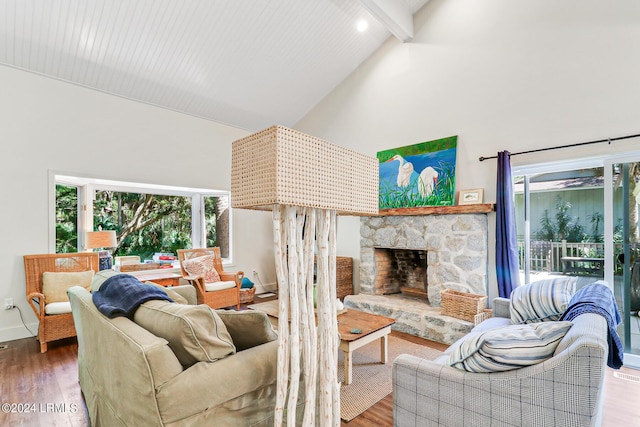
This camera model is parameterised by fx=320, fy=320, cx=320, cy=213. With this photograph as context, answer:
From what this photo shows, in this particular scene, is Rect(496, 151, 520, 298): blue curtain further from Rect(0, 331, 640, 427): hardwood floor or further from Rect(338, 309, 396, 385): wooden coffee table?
Rect(338, 309, 396, 385): wooden coffee table

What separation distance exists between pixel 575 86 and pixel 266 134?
3.54m

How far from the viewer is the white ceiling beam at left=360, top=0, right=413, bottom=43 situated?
3.92 metres

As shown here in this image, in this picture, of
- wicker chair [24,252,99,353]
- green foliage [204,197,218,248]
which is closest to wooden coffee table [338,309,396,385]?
wicker chair [24,252,99,353]

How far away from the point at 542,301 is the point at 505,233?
3.95 feet

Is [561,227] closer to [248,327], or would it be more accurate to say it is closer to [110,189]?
[248,327]

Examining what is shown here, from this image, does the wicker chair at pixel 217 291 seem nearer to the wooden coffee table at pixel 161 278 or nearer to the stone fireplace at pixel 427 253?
the wooden coffee table at pixel 161 278

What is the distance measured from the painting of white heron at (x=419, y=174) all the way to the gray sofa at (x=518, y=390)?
271 cm

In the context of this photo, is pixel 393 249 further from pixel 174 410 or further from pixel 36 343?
pixel 36 343

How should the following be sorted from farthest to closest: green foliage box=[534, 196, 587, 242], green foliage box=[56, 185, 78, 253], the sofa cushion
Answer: green foliage box=[56, 185, 78, 253] → green foliage box=[534, 196, 587, 242] → the sofa cushion

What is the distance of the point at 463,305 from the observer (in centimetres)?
341

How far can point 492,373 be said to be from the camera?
1410 mm

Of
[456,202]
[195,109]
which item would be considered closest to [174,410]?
[456,202]

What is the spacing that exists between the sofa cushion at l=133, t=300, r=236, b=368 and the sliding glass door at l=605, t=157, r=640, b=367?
11.7 ft

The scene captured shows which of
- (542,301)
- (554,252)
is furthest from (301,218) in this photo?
(554,252)
